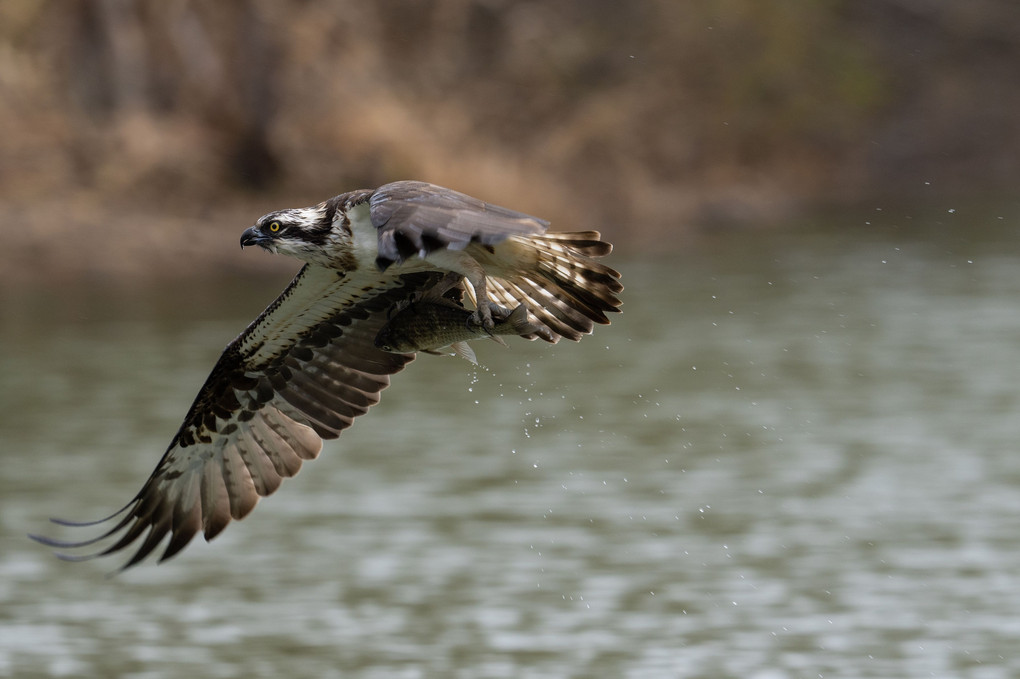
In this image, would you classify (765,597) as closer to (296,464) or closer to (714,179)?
(296,464)

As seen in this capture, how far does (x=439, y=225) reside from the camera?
5.62m

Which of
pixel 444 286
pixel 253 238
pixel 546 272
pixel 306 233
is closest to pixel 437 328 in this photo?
pixel 444 286

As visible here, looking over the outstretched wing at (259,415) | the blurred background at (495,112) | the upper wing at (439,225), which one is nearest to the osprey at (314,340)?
the outstretched wing at (259,415)

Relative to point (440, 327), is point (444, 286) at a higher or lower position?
higher

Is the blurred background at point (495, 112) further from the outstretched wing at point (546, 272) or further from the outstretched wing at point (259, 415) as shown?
the outstretched wing at point (546, 272)

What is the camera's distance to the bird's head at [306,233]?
6.71m

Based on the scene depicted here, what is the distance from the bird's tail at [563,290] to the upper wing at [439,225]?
0.94 m

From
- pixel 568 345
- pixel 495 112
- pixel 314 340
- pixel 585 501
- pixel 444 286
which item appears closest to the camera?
pixel 444 286

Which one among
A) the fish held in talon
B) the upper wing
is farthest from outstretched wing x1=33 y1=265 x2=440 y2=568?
the upper wing

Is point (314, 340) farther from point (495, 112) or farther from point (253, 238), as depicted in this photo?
point (495, 112)

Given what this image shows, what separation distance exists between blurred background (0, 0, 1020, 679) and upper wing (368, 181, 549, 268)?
442 centimetres

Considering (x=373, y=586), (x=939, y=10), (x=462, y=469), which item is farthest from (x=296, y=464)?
(x=939, y=10)

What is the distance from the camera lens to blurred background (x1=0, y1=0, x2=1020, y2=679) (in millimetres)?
10750

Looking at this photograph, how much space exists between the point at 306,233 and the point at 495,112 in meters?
22.8
